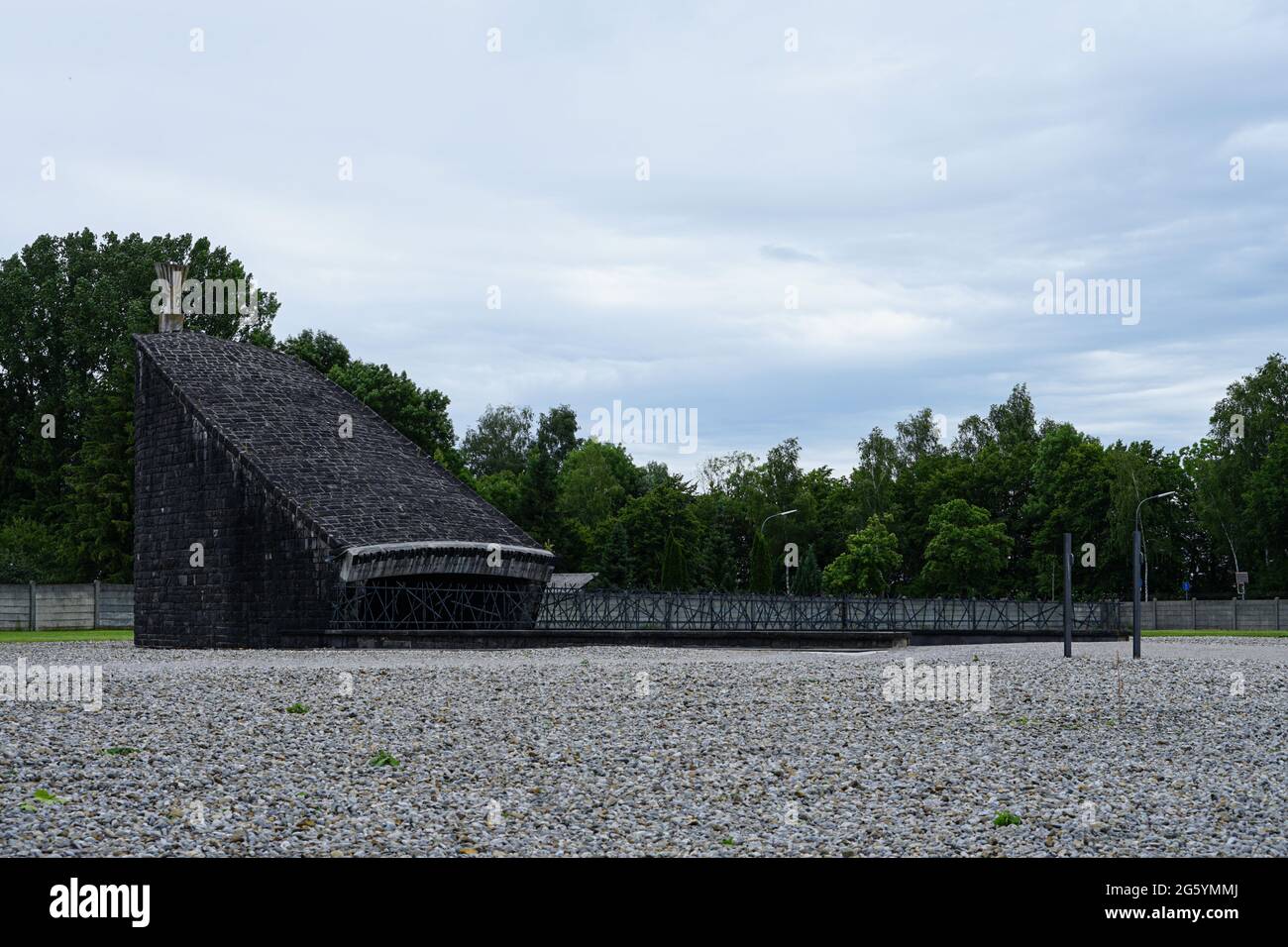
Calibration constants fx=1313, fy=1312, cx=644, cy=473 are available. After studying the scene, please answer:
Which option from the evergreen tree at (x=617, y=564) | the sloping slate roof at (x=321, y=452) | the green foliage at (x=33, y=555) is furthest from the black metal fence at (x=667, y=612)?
the green foliage at (x=33, y=555)

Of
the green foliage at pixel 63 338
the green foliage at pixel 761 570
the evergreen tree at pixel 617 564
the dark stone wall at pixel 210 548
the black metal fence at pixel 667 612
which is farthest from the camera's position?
the evergreen tree at pixel 617 564

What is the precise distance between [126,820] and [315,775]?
1.69m

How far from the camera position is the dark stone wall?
2753 cm

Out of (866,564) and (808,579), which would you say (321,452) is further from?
(866,564)

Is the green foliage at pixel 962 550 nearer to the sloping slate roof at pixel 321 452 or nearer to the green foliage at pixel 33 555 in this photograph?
the sloping slate roof at pixel 321 452

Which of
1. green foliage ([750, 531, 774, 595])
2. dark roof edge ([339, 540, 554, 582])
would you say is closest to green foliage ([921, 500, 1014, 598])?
green foliage ([750, 531, 774, 595])

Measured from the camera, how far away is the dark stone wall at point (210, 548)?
90.3 feet

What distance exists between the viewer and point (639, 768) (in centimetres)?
1032

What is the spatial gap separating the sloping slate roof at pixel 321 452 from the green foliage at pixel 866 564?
3669cm

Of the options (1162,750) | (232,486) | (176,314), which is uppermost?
(176,314)
